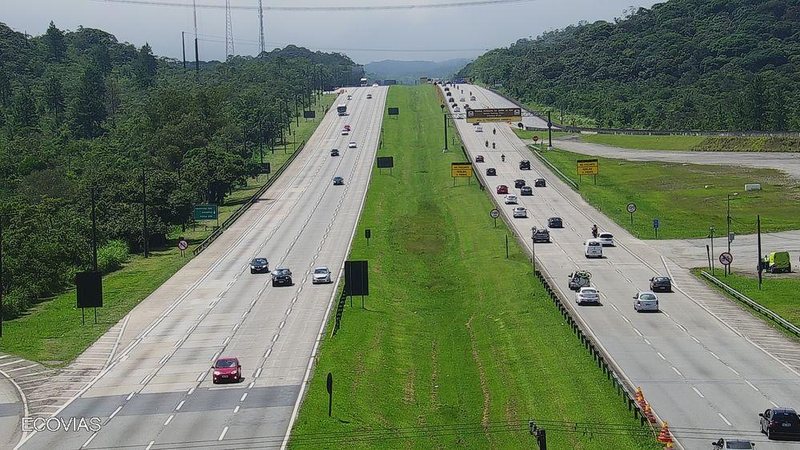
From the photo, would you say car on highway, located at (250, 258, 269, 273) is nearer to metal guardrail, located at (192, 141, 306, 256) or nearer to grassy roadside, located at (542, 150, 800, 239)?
metal guardrail, located at (192, 141, 306, 256)

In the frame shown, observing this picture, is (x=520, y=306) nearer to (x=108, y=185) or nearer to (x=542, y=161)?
Answer: (x=108, y=185)

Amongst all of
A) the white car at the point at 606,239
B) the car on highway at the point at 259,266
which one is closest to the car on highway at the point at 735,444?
the car on highway at the point at 259,266

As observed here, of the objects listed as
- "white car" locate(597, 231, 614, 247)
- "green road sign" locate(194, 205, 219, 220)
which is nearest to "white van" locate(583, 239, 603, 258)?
"white car" locate(597, 231, 614, 247)

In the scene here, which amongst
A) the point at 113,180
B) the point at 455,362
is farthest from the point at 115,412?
the point at 113,180

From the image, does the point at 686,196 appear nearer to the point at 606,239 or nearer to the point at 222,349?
the point at 606,239

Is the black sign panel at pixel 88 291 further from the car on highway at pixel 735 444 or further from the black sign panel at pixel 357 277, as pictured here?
the car on highway at pixel 735 444
